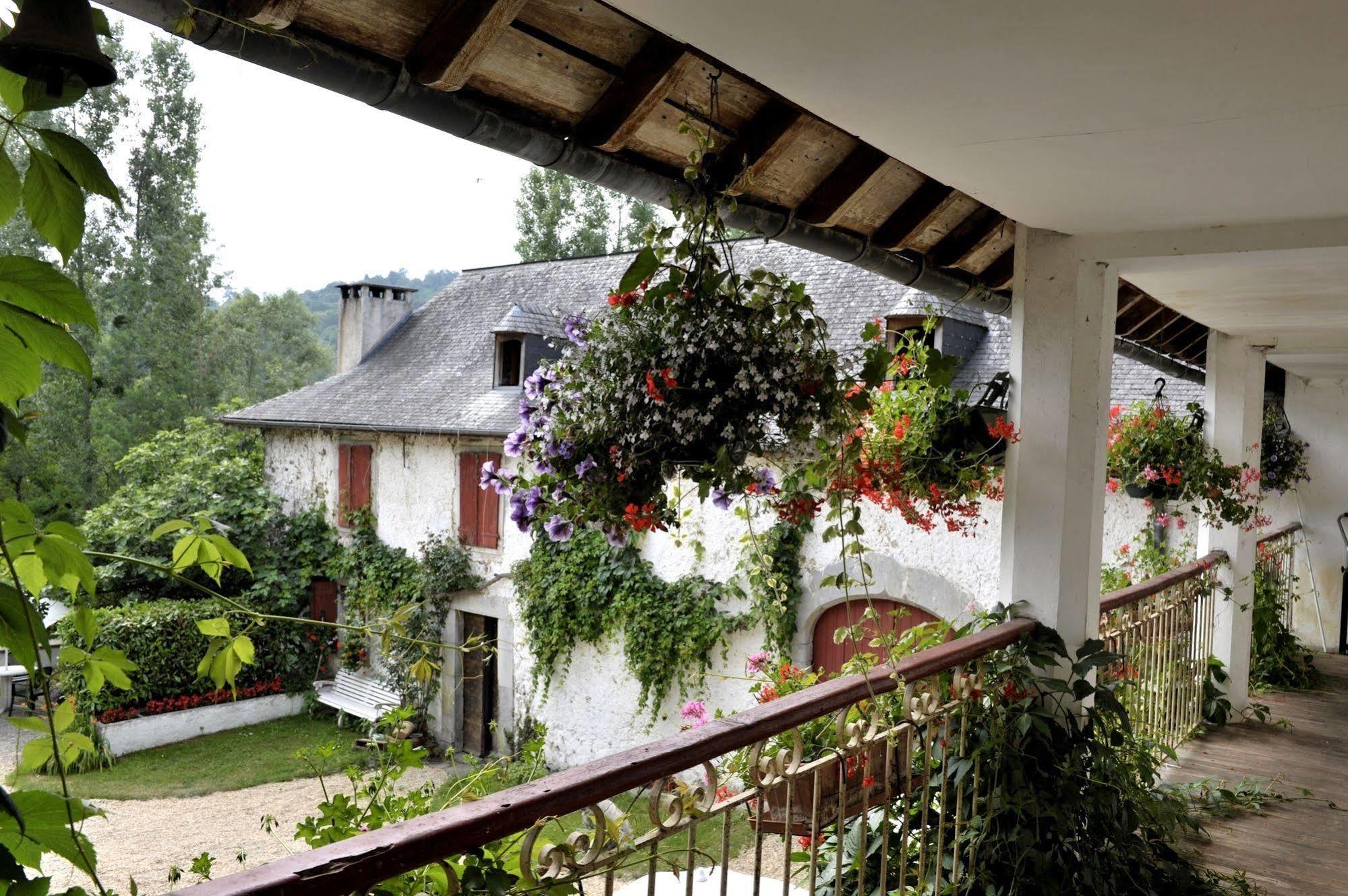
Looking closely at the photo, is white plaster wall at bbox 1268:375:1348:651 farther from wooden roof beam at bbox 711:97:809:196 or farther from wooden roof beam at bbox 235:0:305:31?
wooden roof beam at bbox 235:0:305:31

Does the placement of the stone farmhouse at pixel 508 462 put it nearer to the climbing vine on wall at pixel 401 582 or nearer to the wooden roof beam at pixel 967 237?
the climbing vine on wall at pixel 401 582

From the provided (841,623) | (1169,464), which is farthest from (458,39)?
(841,623)

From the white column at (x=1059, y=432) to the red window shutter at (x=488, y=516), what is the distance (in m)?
8.33

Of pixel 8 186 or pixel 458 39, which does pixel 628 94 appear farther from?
pixel 8 186

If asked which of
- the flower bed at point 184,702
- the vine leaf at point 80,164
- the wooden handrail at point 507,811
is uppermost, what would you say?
the vine leaf at point 80,164

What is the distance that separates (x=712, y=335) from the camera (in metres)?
2.01

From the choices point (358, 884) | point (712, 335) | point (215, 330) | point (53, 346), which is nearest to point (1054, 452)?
point (712, 335)

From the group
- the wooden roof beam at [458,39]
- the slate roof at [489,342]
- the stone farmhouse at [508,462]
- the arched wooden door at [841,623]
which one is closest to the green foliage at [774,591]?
the stone farmhouse at [508,462]

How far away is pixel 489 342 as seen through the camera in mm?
13016

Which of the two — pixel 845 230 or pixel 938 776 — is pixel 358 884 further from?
pixel 845 230

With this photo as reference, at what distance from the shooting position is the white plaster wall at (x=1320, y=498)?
8047mm

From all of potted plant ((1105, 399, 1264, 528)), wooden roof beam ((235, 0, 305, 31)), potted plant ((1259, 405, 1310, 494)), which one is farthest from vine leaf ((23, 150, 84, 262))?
potted plant ((1259, 405, 1310, 494))

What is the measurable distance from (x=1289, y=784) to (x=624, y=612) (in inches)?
239

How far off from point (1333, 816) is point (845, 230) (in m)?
3.03
